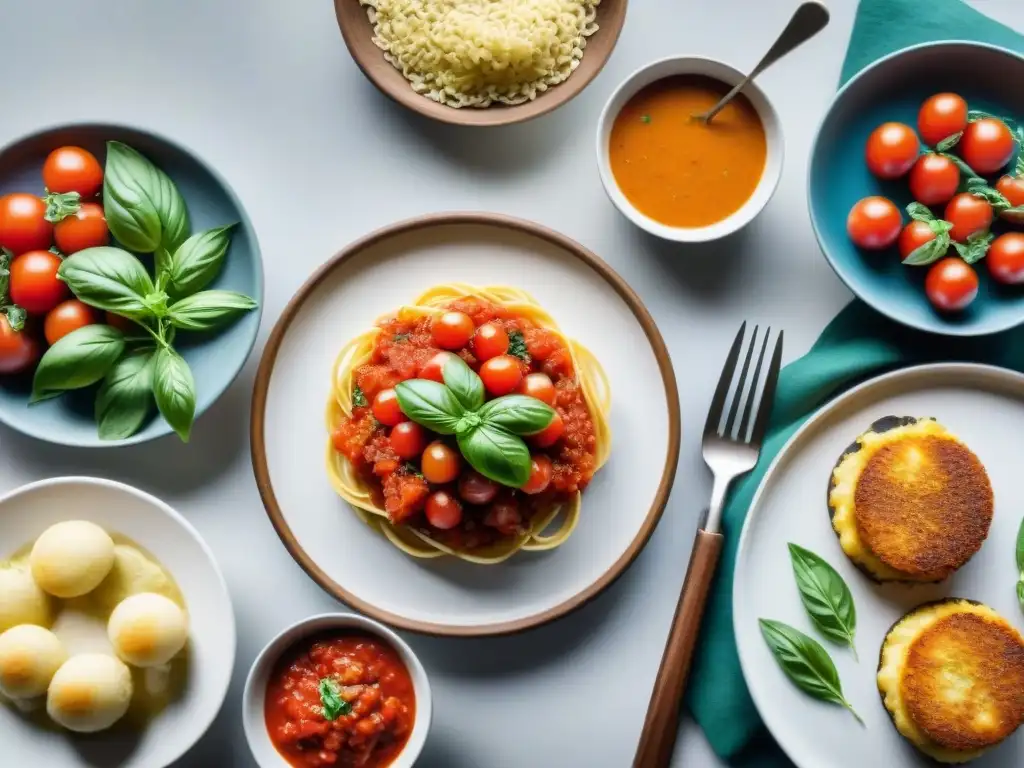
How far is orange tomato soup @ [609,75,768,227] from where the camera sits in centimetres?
346

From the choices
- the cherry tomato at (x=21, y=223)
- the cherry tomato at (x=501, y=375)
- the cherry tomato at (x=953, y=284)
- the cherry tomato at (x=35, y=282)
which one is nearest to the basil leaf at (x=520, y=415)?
the cherry tomato at (x=501, y=375)

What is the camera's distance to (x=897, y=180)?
11.5ft

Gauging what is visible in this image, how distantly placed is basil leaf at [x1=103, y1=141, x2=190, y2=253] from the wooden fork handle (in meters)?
1.98

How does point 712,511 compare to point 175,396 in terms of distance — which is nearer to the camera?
point 175,396

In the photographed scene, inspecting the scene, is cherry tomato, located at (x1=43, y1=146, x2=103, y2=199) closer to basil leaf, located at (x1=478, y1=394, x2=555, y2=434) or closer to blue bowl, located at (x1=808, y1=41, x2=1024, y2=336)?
basil leaf, located at (x1=478, y1=394, x2=555, y2=434)

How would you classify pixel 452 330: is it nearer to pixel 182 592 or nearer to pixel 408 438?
pixel 408 438

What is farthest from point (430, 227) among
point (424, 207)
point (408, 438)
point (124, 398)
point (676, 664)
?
point (676, 664)

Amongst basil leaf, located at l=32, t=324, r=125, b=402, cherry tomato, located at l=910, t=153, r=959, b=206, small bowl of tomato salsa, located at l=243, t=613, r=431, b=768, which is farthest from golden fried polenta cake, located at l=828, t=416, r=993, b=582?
basil leaf, located at l=32, t=324, r=125, b=402

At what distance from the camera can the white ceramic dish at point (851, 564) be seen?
333 centimetres

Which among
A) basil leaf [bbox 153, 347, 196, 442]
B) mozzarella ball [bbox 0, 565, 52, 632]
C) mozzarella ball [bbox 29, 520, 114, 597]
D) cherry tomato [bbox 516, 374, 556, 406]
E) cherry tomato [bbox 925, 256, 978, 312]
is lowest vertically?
mozzarella ball [bbox 0, 565, 52, 632]

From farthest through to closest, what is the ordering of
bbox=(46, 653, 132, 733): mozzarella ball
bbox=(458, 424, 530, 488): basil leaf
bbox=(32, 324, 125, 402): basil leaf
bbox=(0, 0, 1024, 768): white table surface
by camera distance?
bbox=(0, 0, 1024, 768): white table surface → bbox=(32, 324, 125, 402): basil leaf → bbox=(46, 653, 132, 733): mozzarella ball → bbox=(458, 424, 530, 488): basil leaf

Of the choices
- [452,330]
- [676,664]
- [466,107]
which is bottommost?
[676,664]

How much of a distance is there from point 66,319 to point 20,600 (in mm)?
882

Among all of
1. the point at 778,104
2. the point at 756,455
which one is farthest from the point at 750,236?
the point at 756,455
